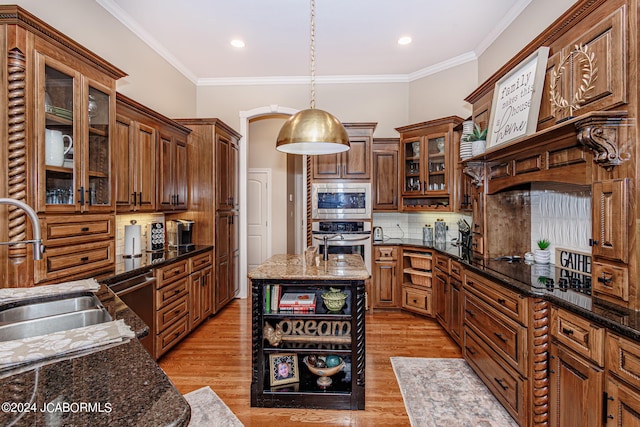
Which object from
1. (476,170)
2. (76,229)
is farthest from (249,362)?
(476,170)

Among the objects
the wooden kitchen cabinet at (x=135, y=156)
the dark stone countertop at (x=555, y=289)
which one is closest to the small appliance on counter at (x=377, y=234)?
the dark stone countertop at (x=555, y=289)

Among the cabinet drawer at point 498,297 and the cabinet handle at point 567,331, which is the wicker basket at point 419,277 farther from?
the cabinet handle at point 567,331

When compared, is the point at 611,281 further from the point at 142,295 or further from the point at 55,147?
the point at 55,147

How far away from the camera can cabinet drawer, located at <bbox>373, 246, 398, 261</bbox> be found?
14.9ft

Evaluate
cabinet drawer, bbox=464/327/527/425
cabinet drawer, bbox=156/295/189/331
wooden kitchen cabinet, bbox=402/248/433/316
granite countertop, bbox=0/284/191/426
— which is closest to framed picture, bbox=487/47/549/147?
cabinet drawer, bbox=464/327/527/425

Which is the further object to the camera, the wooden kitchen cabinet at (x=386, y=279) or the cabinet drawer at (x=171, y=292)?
the wooden kitchen cabinet at (x=386, y=279)

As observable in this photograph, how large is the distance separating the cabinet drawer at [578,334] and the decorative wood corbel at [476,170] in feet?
5.21

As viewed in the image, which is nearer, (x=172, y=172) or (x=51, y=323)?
(x=51, y=323)

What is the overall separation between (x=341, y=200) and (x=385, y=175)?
755mm

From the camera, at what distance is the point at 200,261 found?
391 cm

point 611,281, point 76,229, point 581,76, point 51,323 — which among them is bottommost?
point 51,323

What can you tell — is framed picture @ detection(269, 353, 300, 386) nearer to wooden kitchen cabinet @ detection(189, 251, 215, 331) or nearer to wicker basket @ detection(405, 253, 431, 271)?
wooden kitchen cabinet @ detection(189, 251, 215, 331)

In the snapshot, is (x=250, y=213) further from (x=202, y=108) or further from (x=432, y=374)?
(x=432, y=374)

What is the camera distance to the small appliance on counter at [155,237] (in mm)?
3727
